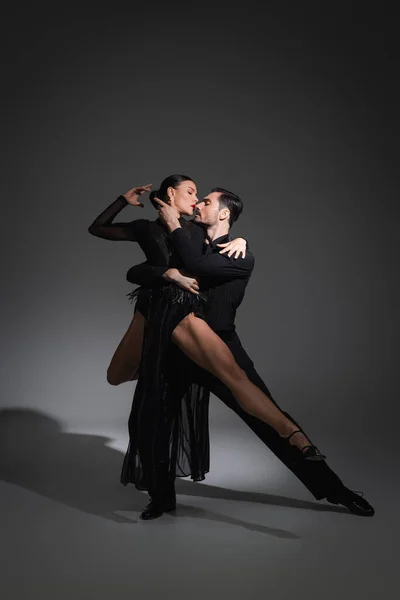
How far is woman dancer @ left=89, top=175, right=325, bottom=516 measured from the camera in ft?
12.8

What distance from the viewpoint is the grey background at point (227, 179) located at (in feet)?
20.5

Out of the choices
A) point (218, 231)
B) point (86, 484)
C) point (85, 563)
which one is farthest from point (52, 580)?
point (218, 231)

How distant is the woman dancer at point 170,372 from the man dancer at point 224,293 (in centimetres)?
6

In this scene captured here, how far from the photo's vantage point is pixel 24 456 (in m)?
4.97

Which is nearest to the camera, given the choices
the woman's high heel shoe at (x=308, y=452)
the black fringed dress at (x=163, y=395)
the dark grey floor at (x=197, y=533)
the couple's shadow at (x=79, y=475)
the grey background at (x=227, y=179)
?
the dark grey floor at (x=197, y=533)

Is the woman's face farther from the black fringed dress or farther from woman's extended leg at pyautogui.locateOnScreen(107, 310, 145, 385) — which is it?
woman's extended leg at pyautogui.locateOnScreen(107, 310, 145, 385)

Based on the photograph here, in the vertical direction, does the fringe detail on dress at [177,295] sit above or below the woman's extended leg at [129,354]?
above

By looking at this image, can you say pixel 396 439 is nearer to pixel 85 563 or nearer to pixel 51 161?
pixel 85 563

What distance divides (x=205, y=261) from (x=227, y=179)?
2504 mm

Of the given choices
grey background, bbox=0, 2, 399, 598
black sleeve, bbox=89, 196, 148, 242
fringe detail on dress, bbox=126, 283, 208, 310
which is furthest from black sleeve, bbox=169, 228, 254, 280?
grey background, bbox=0, 2, 399, 598

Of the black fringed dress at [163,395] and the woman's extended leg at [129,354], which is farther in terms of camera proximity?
the woman's extended leg at [129,354]

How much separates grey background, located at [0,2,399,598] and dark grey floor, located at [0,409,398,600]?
1249 mm

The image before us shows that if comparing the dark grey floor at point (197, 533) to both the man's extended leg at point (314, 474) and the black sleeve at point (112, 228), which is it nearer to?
the man's extended leg at point (314, 474)

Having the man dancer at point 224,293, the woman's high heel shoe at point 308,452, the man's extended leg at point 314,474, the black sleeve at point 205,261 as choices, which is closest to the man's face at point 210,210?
the man dancer at point 224,293
